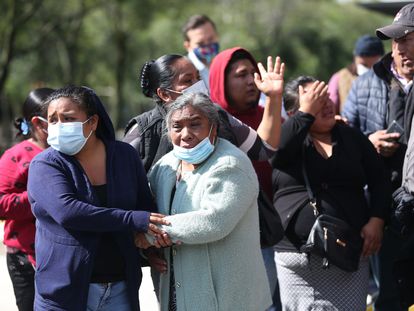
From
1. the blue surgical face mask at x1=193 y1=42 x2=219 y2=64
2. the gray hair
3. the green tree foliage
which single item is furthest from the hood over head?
the green tree foliage

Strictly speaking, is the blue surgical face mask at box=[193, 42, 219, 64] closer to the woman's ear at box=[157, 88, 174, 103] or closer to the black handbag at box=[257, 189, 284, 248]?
the woman's ear at box=[157, 88, 174, 103]

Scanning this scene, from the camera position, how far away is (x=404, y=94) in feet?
17.6

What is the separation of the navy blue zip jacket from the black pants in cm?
103

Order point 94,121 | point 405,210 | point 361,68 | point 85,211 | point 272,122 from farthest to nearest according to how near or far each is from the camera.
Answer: point 361,68 < point 272,122 < point 405,210 < point 94,121 < point 85,211

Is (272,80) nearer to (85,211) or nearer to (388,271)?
(85,211)

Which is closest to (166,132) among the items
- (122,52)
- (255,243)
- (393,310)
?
(255,243)

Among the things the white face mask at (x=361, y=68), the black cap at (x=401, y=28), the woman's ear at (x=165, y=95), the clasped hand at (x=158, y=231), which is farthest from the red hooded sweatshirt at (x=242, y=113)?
the white face mask at (x=361, y=68)

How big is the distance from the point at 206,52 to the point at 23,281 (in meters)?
3.29

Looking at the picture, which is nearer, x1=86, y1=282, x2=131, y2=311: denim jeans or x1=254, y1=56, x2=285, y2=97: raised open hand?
x1=86, y1=282, x2=131, y2=311: denim jeans

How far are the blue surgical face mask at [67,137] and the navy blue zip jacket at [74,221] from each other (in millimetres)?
60

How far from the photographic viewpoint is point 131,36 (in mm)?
33812

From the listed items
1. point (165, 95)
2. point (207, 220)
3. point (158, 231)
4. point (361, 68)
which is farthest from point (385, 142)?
point (361, 68)

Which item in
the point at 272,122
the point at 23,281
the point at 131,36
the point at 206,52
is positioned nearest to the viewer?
the point at 272,122

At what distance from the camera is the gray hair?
4090 mm
